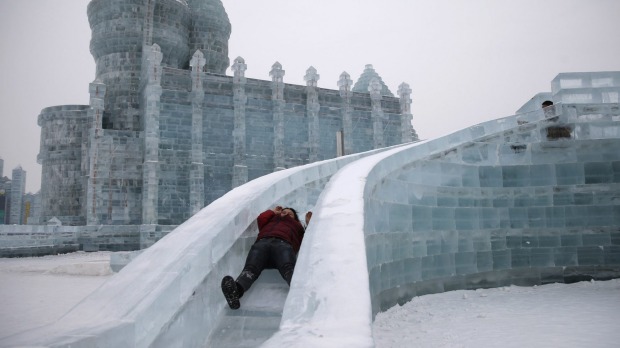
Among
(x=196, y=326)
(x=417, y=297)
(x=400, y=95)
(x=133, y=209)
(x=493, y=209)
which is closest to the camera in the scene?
(x=196, y=326)

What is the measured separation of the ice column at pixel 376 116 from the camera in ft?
82.5

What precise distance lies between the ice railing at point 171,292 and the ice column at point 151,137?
15788mm

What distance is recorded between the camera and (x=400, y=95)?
86.5ft

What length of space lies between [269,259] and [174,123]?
58.5 ft

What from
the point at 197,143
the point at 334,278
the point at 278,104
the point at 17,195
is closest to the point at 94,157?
the point at 197,143

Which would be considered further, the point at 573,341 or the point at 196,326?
the point at 573,341

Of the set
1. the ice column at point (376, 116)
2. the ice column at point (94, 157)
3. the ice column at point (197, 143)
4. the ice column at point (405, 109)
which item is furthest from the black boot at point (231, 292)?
the ice column at point (405, 109)

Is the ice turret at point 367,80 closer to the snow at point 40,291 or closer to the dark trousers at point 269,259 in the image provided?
the snow at point 40,291

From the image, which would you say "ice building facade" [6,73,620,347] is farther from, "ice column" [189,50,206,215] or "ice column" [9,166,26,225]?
"ice column" [9,166,26,225]

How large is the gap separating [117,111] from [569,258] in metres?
22.3

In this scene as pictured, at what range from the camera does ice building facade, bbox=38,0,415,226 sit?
19.8 m

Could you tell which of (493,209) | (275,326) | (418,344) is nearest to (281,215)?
(275,326)

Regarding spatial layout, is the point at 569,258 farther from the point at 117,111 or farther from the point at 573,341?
the point at 117,111

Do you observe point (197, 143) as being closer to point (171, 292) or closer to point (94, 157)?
point (94, 157)
